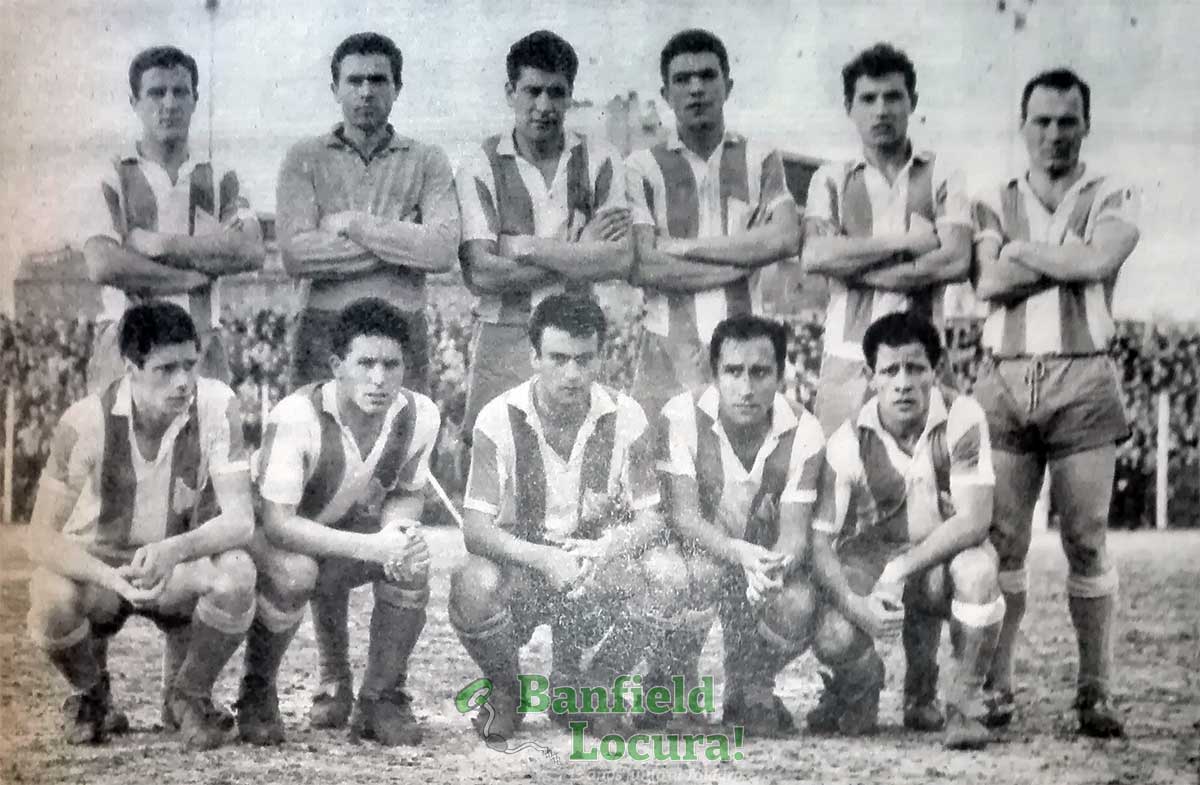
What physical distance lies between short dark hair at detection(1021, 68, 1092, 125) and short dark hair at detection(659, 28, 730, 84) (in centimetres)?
82

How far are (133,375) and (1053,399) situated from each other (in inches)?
96.7

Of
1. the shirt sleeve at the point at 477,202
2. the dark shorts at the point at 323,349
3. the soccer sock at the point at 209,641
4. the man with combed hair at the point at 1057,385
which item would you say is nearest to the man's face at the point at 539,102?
the shirt sleeve at the point at 477,202

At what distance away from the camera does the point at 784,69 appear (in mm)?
3150

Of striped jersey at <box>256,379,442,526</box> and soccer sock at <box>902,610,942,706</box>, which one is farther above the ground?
striped jersey at <box>256,379,442,526</box>

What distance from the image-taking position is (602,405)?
307cm

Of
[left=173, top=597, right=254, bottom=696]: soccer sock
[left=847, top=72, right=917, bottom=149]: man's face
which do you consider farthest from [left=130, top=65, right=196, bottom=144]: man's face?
[left=847, top=72, right=917, bottom=149]: man's face

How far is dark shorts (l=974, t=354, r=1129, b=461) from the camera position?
10.3ft

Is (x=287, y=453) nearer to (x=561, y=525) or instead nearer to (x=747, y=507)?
(x=561, y=525)

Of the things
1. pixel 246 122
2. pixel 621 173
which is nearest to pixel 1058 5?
pixel 621 173

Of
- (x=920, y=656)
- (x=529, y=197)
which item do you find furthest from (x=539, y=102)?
(x=920, y=656)

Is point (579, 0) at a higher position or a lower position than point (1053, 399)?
higher

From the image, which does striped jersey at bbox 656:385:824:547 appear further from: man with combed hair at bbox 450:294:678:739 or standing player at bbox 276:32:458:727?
standing player at bbox 276:32:458:727

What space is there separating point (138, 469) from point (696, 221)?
161 cm

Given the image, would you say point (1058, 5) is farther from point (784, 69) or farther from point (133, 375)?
point (133, 375)
